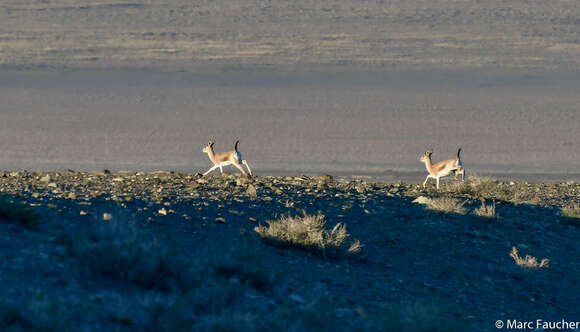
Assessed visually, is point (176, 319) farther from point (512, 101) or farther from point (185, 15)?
point (185, 15)

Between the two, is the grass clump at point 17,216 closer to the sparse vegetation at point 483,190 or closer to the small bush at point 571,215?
the sparse vegetation at point 483,190

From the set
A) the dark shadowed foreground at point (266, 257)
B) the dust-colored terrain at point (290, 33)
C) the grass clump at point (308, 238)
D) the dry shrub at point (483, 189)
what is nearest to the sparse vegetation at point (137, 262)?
the dark shadowed foreground at point (266, 257)

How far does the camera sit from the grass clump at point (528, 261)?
1251 cm

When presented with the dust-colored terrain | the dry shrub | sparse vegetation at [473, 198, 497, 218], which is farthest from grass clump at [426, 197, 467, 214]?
the dust-colored terrain

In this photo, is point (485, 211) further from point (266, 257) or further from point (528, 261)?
point (266, 257)

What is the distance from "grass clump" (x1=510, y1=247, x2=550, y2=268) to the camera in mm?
12508

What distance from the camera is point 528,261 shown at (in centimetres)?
1259

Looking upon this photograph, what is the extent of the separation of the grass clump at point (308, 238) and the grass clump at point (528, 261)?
89.4 inches

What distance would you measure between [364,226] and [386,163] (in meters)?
16.3

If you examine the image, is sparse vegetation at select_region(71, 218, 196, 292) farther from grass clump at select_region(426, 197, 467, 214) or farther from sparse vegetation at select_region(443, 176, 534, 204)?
sparse vegetation at select_region(443, 176, 534, 204)

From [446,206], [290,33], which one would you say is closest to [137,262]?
[446,206]

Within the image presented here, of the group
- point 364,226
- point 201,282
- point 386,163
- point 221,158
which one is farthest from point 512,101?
point 201,282

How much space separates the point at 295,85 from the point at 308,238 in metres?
33.4

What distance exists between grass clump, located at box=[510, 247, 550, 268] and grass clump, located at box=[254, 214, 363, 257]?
2270 mm
